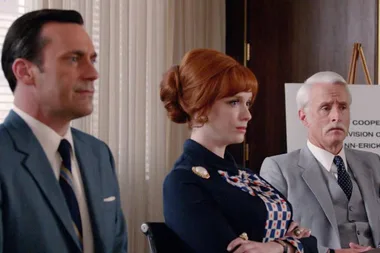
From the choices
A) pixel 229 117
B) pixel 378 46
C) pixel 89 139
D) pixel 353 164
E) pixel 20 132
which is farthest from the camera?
pixel 378 46

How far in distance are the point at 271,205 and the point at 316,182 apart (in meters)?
0.76

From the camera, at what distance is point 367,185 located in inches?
119

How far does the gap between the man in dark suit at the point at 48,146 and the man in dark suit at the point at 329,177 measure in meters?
1.35

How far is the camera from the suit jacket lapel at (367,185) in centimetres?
292

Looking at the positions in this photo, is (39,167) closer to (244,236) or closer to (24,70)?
(24,70)

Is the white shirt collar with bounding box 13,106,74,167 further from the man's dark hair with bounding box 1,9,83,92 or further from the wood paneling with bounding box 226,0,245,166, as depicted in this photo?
the wood paneling with bounding box 226,0,245,166

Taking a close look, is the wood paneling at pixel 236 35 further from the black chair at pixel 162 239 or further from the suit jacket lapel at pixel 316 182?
the black chair at pixel 162 239

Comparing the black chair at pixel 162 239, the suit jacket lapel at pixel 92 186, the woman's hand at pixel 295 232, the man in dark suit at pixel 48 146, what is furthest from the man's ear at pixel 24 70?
the woman's hand at pixel 295 232

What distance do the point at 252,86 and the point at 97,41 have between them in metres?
2.25

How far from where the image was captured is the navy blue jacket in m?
2.10

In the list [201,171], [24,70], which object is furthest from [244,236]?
[24,70]

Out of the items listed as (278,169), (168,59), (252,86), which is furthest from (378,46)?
(252,86)

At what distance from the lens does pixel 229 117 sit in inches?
88.7

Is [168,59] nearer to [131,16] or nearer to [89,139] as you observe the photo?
[131,16]
